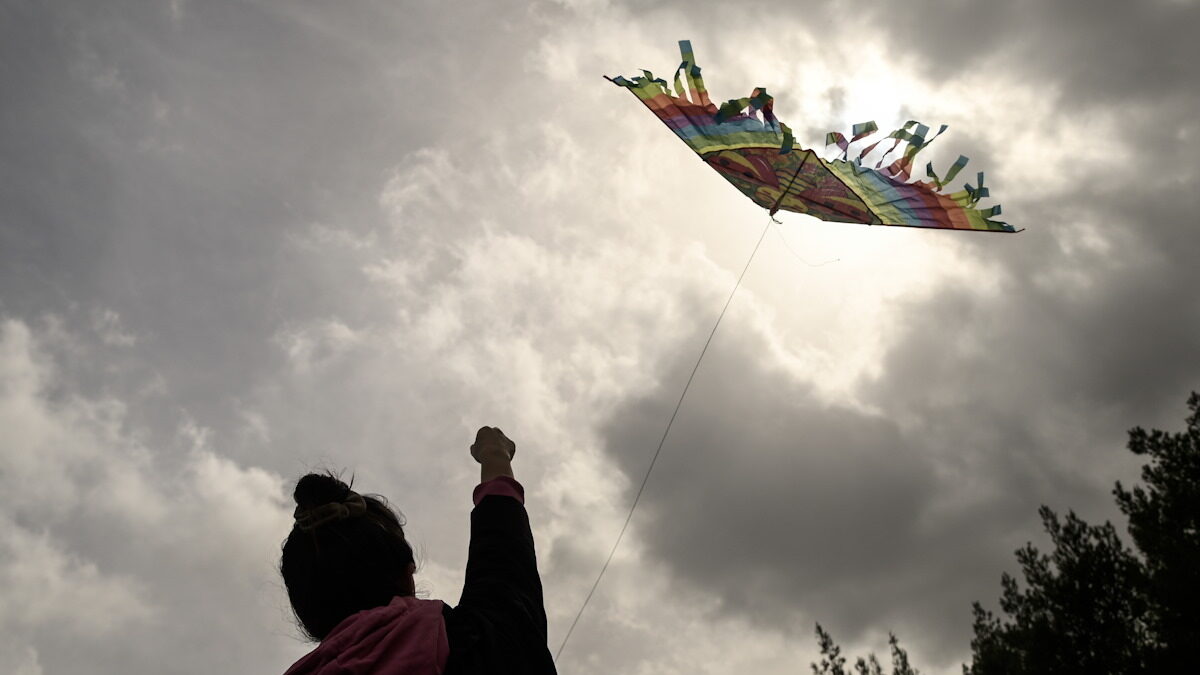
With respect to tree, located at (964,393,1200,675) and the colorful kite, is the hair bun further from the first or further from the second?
tree, located at (964,393,1200,675)

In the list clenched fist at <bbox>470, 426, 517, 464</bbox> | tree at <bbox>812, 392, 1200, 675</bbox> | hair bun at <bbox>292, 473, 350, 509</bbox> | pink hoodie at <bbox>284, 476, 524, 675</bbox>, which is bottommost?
pink hoodie at <bbox>284, 476, 524, 675</bbox>

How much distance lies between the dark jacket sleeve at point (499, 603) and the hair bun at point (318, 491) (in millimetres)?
292

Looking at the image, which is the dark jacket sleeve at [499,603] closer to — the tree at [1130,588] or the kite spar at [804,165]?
the kite spar at [804,165]

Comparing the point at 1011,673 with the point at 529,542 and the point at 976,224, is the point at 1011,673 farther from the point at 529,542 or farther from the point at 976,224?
the point at 529,542

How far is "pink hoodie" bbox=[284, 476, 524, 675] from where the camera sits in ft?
4.16

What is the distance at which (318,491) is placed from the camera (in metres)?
1.66

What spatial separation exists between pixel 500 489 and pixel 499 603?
12.3 inches

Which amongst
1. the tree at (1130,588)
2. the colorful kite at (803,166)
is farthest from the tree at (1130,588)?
the colorful kite at (803,166)

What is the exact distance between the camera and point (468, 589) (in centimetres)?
151

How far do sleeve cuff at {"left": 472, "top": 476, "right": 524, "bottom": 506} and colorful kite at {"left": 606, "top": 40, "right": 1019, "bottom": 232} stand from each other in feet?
15.4

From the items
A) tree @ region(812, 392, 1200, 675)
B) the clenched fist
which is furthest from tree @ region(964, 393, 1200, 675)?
→ the clenched fist


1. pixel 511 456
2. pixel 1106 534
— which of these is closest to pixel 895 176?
pixel 511 456

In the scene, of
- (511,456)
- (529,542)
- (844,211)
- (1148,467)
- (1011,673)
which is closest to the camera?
(529,542)

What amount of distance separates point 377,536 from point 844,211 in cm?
616
